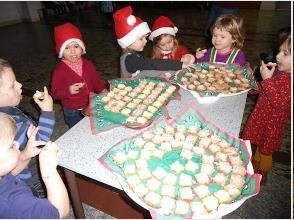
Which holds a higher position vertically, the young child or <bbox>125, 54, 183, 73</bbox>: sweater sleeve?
<bbox>125, 54, 183, 73</bbox>: sweater sleeve

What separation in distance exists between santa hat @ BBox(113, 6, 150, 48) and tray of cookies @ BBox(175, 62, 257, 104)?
1.56ft

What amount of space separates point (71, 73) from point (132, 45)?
0.61 meters

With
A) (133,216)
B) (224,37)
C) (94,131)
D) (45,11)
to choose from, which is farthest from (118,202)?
(45,11)

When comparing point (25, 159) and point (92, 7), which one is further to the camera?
point (92, 7)

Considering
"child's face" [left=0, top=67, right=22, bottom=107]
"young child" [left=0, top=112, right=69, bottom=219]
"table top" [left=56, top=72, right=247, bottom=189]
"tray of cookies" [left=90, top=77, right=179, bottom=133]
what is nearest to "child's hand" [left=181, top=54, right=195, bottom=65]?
"tray of cookies" [left=90, top=77, right=179, bottom=133]

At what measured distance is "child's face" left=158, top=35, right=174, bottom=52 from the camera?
249cm

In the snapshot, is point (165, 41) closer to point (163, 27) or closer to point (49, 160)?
point (163, 27)

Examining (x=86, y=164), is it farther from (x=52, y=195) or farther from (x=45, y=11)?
(x=45, y=11)

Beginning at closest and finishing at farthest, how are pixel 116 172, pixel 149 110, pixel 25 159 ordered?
pixel 116 172 → pixel 25 159 → pixel 149 110

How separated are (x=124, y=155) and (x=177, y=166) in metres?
0.27

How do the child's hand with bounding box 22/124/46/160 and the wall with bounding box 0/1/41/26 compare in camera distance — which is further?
the wall with bounding box 0/1/41/26

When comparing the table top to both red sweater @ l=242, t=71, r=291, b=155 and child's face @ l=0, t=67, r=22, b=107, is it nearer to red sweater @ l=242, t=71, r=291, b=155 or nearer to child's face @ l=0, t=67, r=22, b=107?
red sweater @ l=242, t=71, r=291, b=155

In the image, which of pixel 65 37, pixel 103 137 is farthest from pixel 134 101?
pixel 65 37

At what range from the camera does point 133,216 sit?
1.82 meters
